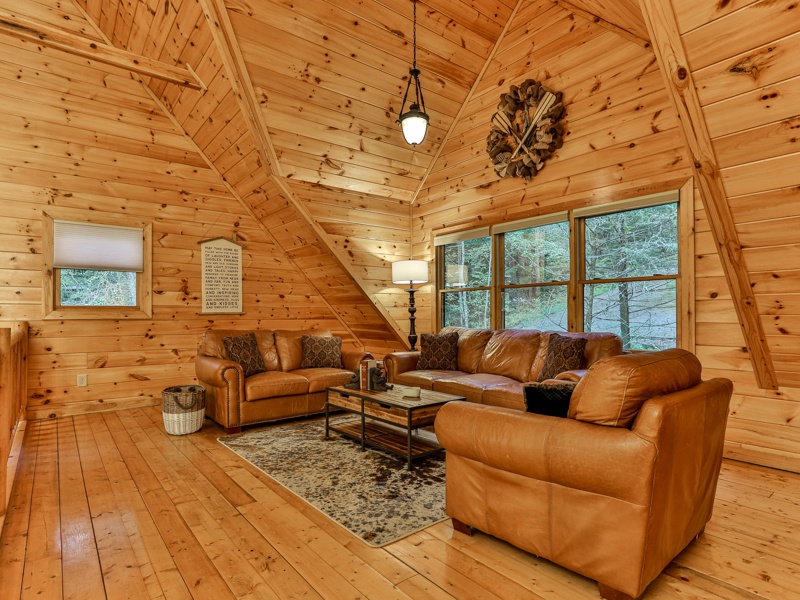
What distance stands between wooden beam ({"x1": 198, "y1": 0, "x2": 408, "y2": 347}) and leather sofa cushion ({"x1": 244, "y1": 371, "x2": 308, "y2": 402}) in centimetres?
141

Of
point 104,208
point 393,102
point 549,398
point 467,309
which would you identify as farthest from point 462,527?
point 104,208

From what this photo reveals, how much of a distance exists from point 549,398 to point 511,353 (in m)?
2.33

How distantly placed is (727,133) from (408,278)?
10.8 ft

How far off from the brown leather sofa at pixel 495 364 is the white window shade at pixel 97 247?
3.02 metres

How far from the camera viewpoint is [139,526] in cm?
224

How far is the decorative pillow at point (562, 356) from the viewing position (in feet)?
11.5

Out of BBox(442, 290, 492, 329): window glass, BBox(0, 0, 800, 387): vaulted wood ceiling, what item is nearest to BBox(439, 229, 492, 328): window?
BBox(442, 290, 492, 329): window glass

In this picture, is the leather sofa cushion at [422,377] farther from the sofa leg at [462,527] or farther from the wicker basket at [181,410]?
the sofa leg at [462,527]

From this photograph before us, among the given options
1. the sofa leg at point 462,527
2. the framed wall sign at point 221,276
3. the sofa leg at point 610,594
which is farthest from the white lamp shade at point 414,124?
the sofa leg at point 610,594

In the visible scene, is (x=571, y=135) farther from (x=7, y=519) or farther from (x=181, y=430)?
(x=7, y=519)

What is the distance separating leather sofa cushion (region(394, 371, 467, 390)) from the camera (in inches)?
165

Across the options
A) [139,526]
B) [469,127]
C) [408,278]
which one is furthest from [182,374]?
[469,127]

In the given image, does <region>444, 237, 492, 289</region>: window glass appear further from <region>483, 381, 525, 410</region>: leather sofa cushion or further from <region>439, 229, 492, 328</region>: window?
<region>483, 381, 525, 410</region>: leather sofa cushion

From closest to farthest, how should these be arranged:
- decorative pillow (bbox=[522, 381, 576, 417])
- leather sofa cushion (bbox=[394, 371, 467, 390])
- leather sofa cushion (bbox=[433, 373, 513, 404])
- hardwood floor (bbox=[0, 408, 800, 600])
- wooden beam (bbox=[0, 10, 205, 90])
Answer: hardwood floor (bbox=[0, 408, 800, 600]) → decorative pillow (bbox=[522, 381, 576, 417]) → wooden beam (bbox=[0, 10, 205, 90]) → leather sofa cushion (bbox=[433, 373, 513, 404]) → leather sofa cushion (bbox=[394, 371, 467, 390])
